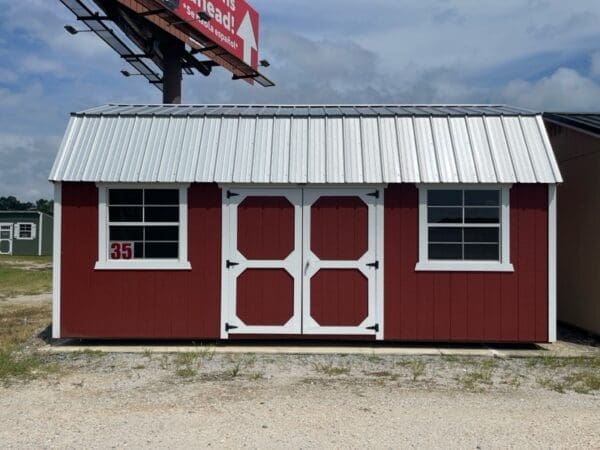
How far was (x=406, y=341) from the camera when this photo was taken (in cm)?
820

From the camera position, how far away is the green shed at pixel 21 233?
3725cm

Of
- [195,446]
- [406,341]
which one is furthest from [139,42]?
[195,446]

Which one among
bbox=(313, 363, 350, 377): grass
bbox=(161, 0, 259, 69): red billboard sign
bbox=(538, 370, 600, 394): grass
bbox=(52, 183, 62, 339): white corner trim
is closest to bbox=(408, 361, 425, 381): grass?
bbox=(313, 363, 350, 377): grass

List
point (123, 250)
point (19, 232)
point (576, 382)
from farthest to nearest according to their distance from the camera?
1. point (19, 232)
2. point (123, 250)
3. point (576, 382)

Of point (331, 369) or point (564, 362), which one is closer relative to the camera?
point (331, 369)

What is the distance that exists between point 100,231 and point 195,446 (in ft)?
14.5

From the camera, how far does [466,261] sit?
7961 mm

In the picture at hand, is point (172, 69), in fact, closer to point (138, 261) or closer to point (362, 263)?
point (138, 261)

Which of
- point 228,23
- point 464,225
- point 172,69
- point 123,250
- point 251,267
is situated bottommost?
point 251,267

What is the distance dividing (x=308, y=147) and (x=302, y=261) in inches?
62.8

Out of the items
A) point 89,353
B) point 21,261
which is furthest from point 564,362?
point 21,261

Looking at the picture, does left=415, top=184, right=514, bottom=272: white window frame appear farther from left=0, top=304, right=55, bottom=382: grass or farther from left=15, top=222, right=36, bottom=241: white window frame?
left=15, top=222, right=36, bottom=241: white window frame

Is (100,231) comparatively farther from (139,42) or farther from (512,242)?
(139,42)

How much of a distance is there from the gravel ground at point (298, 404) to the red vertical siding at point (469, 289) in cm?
62
